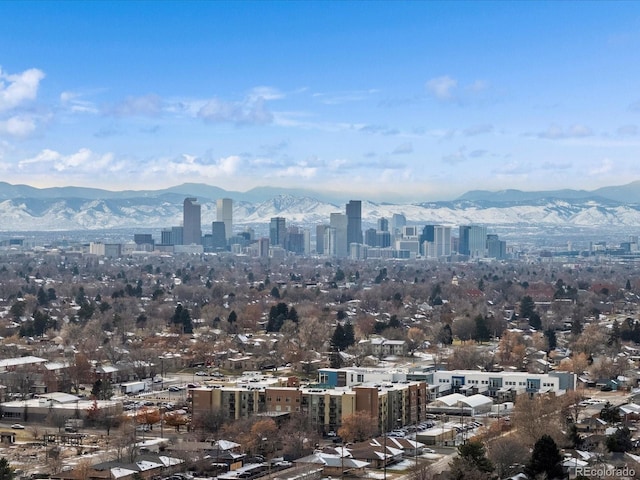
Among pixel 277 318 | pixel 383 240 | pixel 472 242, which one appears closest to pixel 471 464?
pixel 277 318

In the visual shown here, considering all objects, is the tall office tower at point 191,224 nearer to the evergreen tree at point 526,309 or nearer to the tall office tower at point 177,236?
the tall office tower at point 177,236

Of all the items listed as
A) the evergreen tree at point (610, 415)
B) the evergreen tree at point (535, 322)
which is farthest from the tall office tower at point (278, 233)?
the evergreen tree at point (610, 415)

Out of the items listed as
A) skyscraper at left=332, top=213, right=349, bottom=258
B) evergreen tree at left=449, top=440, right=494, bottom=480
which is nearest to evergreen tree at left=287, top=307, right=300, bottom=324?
evergreen tree at left=449, top=440, right=494, bottom=480

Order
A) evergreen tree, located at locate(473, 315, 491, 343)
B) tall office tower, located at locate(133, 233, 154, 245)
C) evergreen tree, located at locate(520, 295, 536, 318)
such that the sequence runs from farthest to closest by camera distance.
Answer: tall office tower, located at locate(133, 233, 154, 245) < evergreen tree, located at locate(520, 295, 536, 318) < evergreen tree, located at locate(473, 315, 491, 343)

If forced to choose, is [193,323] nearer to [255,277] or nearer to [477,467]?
[477,467]

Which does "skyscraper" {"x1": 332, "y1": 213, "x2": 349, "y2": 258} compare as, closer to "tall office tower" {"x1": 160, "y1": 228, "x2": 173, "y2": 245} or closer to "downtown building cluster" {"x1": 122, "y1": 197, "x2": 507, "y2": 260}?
"downtown building cluster" {"x1": 122, "y1": 197, "x2": 507, "y2": 260}

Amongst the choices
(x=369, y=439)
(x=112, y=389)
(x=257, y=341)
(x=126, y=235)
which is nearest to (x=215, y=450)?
(x=369, y=439)
